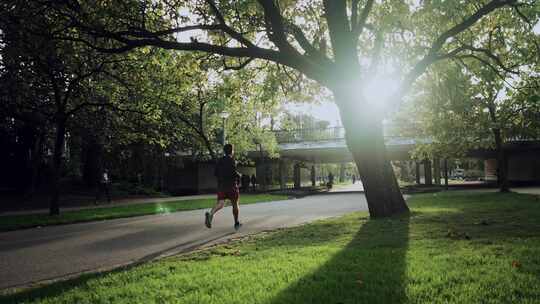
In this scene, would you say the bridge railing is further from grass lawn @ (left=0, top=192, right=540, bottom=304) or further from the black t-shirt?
grass lawn @ (left=0, top=192, right=540, bottom=304)

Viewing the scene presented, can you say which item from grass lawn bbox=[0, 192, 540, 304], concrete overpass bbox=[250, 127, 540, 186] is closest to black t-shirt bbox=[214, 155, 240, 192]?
grass lawn bbox=[0, 192, 540, 304]

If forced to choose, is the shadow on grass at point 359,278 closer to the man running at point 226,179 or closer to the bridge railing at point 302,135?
the man running at point 226,179

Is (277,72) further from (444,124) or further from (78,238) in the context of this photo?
(444,124)

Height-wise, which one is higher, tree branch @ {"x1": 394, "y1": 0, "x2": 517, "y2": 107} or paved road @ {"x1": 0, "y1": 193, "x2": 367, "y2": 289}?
tree branch @ {"x1": 394, "y1": 0, "x2": 517, "y2": 107}

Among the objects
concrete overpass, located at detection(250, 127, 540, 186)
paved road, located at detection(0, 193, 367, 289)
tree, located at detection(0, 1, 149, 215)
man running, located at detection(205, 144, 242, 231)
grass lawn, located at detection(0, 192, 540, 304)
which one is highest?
tree, located at detection(0, 1, 149, 215)

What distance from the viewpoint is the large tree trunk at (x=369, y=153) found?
32.4 feet

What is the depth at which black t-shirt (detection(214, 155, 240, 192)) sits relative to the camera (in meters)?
8.99

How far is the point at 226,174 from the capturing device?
29.6ft

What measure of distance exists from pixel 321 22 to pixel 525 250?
1044 cm

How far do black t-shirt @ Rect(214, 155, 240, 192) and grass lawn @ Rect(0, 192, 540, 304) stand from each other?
2.31 m

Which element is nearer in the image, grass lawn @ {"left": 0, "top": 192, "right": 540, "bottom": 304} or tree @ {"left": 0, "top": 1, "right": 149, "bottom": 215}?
grass lawn @ {"left": 0, "top": 192, "right": 540, "bottom": 304}

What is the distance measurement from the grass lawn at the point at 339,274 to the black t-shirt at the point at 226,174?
2.31 m

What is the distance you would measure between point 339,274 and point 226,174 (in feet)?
16.6

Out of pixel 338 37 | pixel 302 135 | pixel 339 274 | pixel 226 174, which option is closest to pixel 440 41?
pixel 338 37
